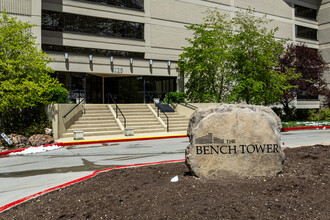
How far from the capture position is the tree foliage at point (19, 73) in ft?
47.6

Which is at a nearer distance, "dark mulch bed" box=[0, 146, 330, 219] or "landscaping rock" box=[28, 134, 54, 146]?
"dark mulch bed" box=[0, 146, 330, 219]

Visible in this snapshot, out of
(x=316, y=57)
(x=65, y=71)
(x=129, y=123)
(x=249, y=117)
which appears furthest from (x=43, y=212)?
(x=316, y=57)

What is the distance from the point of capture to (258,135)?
207 inches

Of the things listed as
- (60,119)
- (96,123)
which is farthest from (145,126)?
(60,119)

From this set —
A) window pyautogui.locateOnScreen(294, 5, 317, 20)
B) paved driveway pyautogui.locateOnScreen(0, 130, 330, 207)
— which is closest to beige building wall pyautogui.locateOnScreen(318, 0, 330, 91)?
window pyautogui.locateOnScreen(294, 5, 317, 20)

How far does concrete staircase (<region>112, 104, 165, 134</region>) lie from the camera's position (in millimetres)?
19062

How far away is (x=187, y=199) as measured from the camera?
13.2 feet

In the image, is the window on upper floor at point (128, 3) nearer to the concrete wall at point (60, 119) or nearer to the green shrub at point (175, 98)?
the green shrub at point (175, 98)

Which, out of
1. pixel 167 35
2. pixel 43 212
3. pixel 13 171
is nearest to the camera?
pixel 43 212

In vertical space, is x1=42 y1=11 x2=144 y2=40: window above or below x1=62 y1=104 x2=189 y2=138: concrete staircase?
above

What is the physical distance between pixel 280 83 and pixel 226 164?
71.2ft

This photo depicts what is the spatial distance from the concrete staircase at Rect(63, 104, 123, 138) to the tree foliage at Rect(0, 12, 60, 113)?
2.58 meters

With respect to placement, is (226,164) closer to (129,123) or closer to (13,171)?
(13,171)

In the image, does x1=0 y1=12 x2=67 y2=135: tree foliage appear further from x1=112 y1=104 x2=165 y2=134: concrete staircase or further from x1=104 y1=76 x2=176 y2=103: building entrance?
x1=104 y1=76 x2=176 y2=103: building entrance
